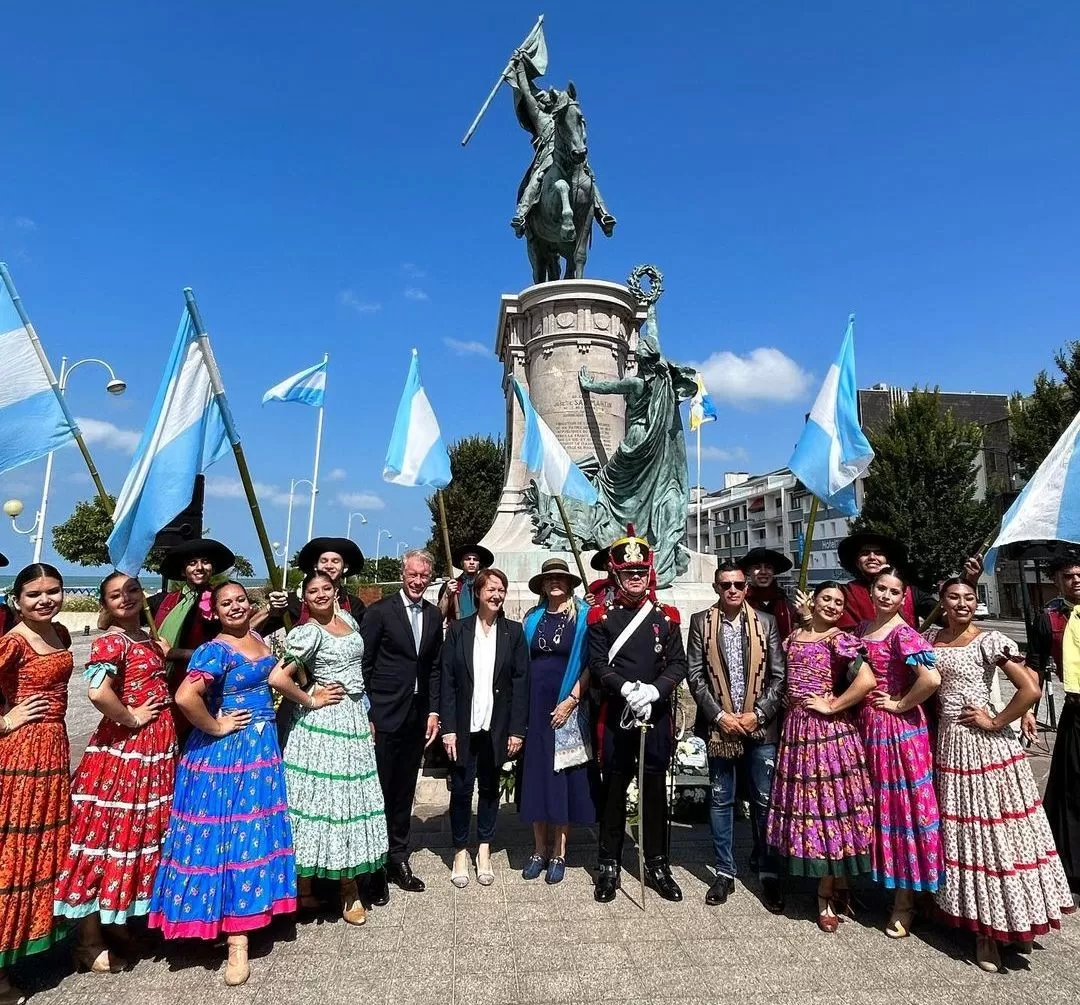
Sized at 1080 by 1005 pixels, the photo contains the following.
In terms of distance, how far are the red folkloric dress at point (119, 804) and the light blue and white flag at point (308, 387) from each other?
10.7ft

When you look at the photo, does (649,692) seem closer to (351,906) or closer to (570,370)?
(351,906)

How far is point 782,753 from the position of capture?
158 inches

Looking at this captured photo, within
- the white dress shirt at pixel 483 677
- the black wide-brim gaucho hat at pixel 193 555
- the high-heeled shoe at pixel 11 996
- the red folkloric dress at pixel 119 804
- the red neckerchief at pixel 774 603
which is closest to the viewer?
the high-heeled shoe at pixel 11 996

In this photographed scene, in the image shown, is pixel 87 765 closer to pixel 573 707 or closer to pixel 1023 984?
pixel 573 707

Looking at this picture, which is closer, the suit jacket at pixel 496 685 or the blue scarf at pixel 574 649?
the suit jacket at pixel 496 685

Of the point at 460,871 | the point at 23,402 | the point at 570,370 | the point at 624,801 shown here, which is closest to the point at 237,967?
the point at 460,871

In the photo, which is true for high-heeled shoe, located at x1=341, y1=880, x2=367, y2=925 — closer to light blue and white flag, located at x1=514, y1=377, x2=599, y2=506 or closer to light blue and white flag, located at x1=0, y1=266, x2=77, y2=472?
light blue and white flag, located at x1=0, y1=266, x2=77, y2=472

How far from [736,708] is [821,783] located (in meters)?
0.67

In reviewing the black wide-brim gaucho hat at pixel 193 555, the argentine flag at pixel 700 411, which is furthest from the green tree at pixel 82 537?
the black wide-brim gaucho hat at pixel 193 555

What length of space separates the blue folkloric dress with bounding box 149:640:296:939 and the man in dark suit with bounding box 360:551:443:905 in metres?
0.87

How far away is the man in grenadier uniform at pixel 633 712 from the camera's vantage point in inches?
169

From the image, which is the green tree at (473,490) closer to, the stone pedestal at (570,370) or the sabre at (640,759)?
the stone pedestal at (570,370)

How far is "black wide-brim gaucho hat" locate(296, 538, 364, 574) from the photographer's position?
433 cm

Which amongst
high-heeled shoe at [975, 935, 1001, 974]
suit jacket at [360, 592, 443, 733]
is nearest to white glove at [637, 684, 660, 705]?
suit jacket at [360, 592, 443, 733]
